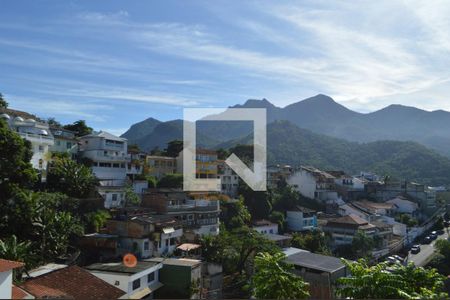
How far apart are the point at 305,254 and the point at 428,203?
35.4 meters

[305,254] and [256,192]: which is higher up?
[256,192]

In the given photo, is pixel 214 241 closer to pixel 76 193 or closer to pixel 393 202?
pixel 76 193

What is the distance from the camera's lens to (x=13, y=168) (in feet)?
65.5

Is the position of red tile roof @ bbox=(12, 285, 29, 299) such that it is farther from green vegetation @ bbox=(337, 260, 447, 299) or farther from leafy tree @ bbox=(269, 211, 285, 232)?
leafy tree @ bbox=(269, 211, 285, 232)

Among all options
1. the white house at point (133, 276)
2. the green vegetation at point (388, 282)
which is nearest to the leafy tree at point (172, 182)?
the white house at point (133, 276)

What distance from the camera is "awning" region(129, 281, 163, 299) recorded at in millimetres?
16281

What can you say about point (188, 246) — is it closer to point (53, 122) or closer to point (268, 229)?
point (268, 229)

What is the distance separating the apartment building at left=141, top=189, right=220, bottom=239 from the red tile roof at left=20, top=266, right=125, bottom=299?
9.79m

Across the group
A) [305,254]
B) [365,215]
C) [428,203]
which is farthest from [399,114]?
[305,254]

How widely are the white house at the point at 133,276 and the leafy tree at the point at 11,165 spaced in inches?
230

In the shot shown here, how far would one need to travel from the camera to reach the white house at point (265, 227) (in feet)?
104

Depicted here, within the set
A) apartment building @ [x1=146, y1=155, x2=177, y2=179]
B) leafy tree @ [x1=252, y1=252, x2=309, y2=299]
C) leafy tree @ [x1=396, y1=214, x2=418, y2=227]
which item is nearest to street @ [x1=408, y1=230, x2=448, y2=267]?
leafy tree @ [x1=396, y1=214, x2=418, y2=227]

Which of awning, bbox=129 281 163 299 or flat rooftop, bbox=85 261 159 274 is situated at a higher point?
flat rooftop, bbox=85 261 159 274

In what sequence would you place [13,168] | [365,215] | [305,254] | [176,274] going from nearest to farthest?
[176,274]
[13,168]
[305,254]
[365,215]
